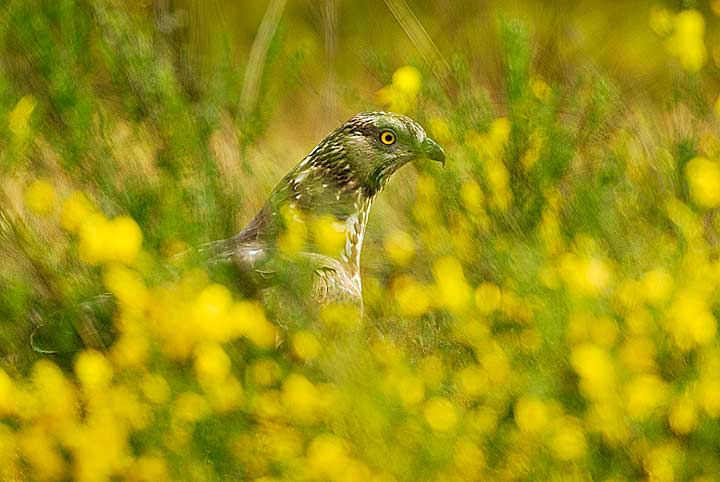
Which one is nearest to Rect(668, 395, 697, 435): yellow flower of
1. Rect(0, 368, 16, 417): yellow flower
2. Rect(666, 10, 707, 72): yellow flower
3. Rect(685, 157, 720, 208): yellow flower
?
Rect(685, 157, 720, 208): yellow flower

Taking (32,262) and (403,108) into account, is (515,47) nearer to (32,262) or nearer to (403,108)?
(403,108)

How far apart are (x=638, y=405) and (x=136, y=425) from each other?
764 mm

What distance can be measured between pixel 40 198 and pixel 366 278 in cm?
85

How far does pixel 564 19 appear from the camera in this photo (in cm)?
337

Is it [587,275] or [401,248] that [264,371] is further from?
[401,248]

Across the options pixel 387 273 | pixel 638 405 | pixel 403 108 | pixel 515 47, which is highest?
pixel 515 47

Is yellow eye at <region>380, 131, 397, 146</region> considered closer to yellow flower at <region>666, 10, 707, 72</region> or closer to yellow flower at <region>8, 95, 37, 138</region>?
yellow flower at <region>666, 10, 707, 72</region>

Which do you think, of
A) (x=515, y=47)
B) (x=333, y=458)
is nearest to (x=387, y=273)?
(x=515, y=47)

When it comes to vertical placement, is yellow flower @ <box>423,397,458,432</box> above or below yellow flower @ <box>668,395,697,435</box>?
above

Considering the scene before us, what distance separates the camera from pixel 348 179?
269 cm

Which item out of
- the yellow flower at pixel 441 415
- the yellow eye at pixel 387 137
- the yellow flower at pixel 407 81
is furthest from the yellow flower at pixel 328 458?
the yellow flower at pixel 407 81

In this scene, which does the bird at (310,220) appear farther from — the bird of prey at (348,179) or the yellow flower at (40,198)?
the yellow flower at (40,198)

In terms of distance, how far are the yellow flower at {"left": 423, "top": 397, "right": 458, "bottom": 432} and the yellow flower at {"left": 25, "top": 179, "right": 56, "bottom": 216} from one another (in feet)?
2.78

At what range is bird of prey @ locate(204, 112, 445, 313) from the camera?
99.5 inches
